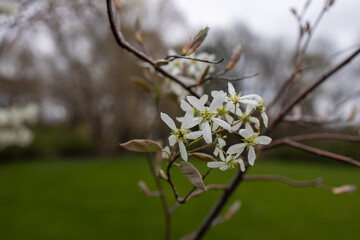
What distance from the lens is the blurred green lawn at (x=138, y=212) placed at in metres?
3.22

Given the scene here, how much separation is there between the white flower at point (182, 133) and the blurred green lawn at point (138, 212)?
2.70 meters

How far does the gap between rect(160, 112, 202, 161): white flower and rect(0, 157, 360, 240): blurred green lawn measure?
270 centimetres

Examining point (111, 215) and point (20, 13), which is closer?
point (20, 13)

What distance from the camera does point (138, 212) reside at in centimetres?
381

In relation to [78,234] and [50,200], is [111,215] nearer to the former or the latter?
[78,234]

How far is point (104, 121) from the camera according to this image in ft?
35.8

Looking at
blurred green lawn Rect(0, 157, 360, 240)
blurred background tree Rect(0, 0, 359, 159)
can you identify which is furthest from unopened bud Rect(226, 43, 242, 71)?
blurred background tree Rect(0, 0, 359, 159)

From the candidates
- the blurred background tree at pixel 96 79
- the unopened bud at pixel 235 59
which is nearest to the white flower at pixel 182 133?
the unopened bud at pixel 235 59

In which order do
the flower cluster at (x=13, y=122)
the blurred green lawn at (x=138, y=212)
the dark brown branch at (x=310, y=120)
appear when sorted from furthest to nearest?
the blurred green lawn at (x=138, y=212), the flower cluster at (x=13, y=122), the dark brown branch at (x=310, y=120)

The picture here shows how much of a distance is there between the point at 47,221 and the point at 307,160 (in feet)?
30.8

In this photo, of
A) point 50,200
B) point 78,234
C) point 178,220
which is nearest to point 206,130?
point 78,234

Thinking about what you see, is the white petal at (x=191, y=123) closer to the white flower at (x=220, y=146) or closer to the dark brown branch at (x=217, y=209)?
the white flower at (x=220, y=146)

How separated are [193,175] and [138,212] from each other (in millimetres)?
3683

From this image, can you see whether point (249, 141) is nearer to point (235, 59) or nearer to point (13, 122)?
point (235, 59)
